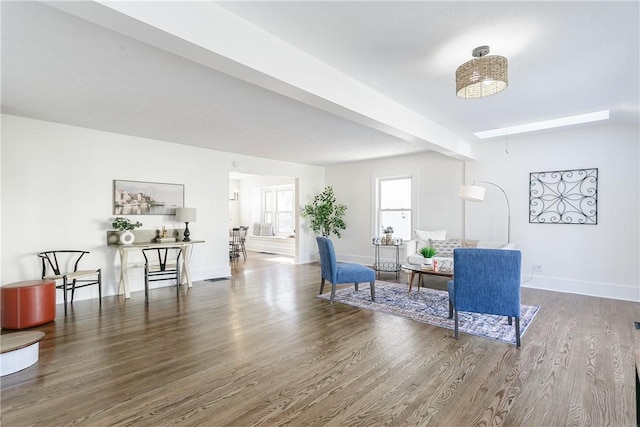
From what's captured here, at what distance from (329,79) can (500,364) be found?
288 cm

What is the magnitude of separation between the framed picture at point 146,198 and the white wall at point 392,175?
4133 millimetres

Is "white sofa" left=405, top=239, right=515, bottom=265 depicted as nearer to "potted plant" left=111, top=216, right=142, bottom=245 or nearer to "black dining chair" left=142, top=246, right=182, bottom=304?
"black dining chair" left=142, top=246, right=182, bottom=304

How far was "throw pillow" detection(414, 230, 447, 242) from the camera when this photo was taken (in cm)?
631

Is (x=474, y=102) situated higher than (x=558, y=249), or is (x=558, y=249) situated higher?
(x=474, y=102)

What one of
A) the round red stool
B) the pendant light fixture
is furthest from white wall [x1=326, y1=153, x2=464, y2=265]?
the round red stool

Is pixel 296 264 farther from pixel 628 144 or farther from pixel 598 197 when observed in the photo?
pixel 628 144

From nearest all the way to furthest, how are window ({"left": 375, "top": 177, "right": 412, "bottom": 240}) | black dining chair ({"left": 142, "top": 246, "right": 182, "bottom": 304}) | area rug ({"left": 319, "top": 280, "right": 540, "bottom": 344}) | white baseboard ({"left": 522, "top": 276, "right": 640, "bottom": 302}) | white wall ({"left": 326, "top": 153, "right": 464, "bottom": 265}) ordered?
area rug ({"left": 319, "top": 280, "right": 540, "bottom": 344}) → white baseboard ({"left": 522, "top": 276, "right": 640, "bottom": 302}) → black dining chair ({"left": 142, "top": 246, "right": 182, "bottom": 304}) → white wall ({"left": 326, "top": 153, "right": 464, "bottom": 265}) → window ({"left": 375, "top": 177, "right": 412, "bottom": 240})

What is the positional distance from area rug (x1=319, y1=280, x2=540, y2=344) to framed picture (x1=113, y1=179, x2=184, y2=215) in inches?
124

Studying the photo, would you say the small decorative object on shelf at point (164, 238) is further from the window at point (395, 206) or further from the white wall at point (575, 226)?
the white wall at point (575, 226)

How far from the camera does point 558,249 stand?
Result: 17.1 feet

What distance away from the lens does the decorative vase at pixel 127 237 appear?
483 centimetres

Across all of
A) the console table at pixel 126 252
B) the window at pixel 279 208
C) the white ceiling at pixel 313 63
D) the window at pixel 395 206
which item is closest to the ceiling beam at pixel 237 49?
the white ceiling at pixel 313 63

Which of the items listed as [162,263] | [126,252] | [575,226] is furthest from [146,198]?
[575,226]

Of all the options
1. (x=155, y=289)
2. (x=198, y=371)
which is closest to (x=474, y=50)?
(x=198, y=371)
